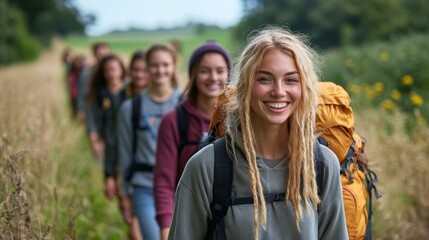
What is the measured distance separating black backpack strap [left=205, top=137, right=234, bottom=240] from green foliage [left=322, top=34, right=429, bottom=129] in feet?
15.3

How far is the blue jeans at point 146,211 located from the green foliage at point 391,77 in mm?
3249

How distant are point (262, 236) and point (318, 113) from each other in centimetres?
62

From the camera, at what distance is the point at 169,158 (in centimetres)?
370

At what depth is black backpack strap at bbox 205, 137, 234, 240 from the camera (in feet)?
Result: 7.92

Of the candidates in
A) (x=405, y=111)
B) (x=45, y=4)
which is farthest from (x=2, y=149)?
(x=45, y=4)

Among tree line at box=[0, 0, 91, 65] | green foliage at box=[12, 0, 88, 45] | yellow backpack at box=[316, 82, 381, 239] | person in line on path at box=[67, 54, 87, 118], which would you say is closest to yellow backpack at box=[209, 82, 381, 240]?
yellow backpack at box=[316, 82, 381, 239]

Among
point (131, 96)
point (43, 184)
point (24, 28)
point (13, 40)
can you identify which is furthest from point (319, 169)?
point (24, 28)

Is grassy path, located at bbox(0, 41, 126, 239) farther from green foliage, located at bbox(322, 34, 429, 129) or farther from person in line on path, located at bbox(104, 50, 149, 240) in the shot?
green foliage, located at bbox(322, 34, 429, 129)

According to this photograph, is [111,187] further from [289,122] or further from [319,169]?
[319,169]

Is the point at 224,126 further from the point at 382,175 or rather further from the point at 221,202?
the point at 382,175

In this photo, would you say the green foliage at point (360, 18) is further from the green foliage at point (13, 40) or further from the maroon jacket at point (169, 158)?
the maroon jacket at point (169, 158)

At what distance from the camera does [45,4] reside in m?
38.7

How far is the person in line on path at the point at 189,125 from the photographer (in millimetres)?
3676

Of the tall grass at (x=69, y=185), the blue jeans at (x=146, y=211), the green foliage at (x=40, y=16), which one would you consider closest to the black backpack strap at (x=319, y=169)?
the tall grass at (x=69, y=185)
